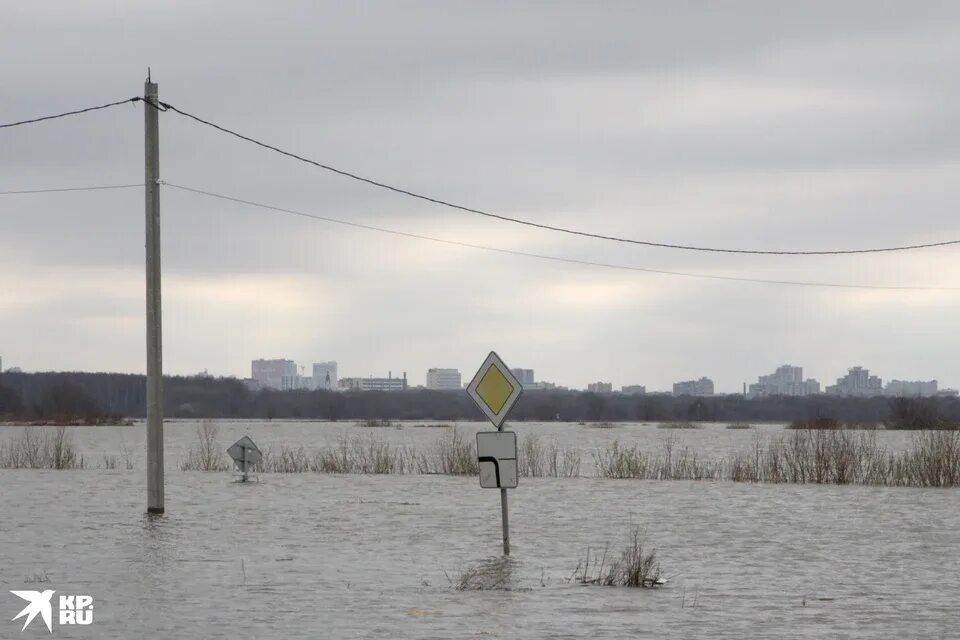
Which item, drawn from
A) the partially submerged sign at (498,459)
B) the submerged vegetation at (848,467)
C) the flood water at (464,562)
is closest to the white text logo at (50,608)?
the flood water at (464,562)

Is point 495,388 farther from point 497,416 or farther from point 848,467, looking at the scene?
point 848,467

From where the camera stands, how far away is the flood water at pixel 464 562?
1377 centimetres

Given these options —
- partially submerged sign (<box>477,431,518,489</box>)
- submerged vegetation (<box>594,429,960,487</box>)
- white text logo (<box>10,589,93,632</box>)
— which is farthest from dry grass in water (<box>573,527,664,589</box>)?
submerged vegetation (<box>594,429,960,487</box>)

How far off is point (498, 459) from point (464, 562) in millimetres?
1533

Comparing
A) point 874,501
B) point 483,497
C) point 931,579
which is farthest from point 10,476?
point 931,579

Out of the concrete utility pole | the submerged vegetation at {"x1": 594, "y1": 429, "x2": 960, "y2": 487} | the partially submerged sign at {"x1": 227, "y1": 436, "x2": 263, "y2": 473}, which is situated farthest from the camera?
the partially submerged sign at {"x1": 227, "y1": 436, "x2": 263, "y2": 473}

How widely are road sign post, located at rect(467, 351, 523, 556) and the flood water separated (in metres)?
1.29

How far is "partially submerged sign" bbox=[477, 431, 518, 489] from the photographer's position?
19969mm

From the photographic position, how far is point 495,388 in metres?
20.2

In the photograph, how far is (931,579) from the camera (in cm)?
1836

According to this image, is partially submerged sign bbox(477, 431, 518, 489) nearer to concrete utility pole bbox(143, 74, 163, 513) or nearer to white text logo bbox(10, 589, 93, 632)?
white text logo bbox(10, 589, 93, 632)

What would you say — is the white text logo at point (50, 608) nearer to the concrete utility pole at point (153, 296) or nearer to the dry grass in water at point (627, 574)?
the dry grass in water at point (627, 574)

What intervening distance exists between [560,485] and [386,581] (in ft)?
79.3

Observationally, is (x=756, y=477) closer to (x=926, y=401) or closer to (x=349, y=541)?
(x=349, y=541)
